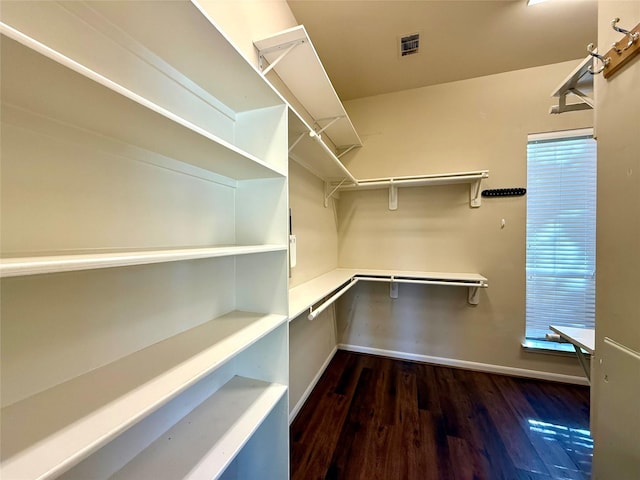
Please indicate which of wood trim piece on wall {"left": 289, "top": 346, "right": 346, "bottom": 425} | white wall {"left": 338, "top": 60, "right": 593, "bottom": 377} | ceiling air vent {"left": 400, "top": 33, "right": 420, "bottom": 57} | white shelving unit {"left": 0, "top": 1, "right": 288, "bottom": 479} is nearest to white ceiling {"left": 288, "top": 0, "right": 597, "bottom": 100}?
ceiling air vent {"left": 400, "top": 33, "right": 420, "bottom": 57}

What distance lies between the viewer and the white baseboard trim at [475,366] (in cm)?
220

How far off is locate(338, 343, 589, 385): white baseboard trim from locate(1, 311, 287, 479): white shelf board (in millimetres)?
2252

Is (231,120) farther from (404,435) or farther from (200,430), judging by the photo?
(404,435)

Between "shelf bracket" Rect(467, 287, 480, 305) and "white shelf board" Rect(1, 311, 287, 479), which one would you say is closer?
"white shelf board" Rect(1, 311, 287, 479)

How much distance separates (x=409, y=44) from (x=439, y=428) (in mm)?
2858

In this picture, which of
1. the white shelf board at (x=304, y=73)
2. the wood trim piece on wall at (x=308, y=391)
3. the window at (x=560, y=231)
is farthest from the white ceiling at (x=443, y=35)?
the wood trim piece on wall at (x=308, y=391)

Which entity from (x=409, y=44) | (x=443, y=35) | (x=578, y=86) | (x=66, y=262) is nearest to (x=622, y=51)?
(x=578, y=86)

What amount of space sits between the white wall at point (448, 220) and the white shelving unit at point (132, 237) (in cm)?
181

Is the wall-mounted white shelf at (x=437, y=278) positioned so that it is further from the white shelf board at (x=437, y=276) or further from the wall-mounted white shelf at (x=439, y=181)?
the wall-mounted white shelf at (x=439, y=181)

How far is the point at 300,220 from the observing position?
1806 millimetres

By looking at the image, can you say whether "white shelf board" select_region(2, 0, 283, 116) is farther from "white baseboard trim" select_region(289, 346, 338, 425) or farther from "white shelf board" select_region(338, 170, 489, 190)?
"white baseboard trim" select_region(289, 346, 338, 425)

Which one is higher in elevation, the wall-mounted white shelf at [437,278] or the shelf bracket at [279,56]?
the shelf bracket at [279,56]

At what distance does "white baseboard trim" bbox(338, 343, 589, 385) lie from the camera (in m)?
2.20

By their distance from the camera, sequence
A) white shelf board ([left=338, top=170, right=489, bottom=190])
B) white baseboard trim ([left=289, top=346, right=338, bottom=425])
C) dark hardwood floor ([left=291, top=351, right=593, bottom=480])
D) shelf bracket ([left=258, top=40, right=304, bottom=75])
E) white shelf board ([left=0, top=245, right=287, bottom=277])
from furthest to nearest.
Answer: white shelf board ([left=338, top=170, right=489, bottom=190]) < white baseboard trim ([left=289, top=346, right=338, bottom=425]) < dark hardwood floor ([left=291, top=351, right=593, bottom=480]) < shelf bracket ([left=258, top=40, right=304, bottom=75]) < white shelf board ([left=0, top=245, right=287, bottom=277])
